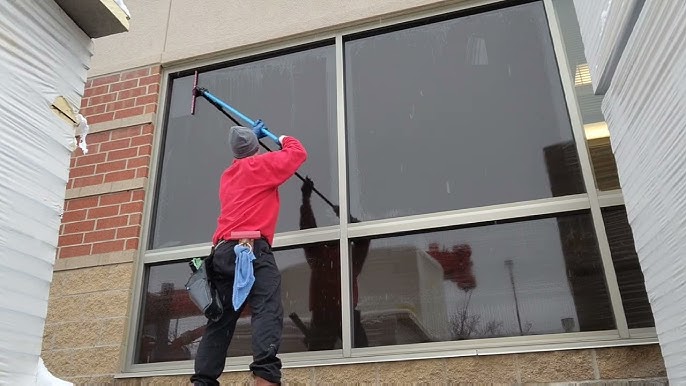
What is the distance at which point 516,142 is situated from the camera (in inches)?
150

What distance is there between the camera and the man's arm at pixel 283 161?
135 inches

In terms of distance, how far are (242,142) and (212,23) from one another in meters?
1.74

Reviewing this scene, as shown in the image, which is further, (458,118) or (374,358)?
(458,118)

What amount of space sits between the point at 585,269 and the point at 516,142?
90 cm

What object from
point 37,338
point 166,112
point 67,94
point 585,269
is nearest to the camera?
point 37,338

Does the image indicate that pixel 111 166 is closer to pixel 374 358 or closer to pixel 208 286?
pixel 208 286

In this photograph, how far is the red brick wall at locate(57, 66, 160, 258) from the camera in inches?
171

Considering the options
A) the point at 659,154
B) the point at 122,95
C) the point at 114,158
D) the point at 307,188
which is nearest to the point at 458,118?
the point at 307,188

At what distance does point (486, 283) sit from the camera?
3.52m

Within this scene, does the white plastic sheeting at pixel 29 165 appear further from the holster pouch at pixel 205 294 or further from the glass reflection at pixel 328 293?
the glass reflection at pixel 328 293

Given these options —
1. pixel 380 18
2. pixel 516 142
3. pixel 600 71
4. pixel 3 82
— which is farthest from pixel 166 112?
pixel 600 71

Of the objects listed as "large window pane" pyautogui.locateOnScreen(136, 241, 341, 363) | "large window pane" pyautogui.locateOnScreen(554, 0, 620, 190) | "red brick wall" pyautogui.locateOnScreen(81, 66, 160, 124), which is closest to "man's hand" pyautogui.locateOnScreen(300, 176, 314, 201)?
"large window pane" pyautogui.locateOnScreen(136, 241, 341, 363)

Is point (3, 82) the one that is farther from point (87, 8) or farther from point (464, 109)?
point (464, 109)

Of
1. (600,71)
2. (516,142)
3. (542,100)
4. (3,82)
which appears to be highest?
(542,100)
